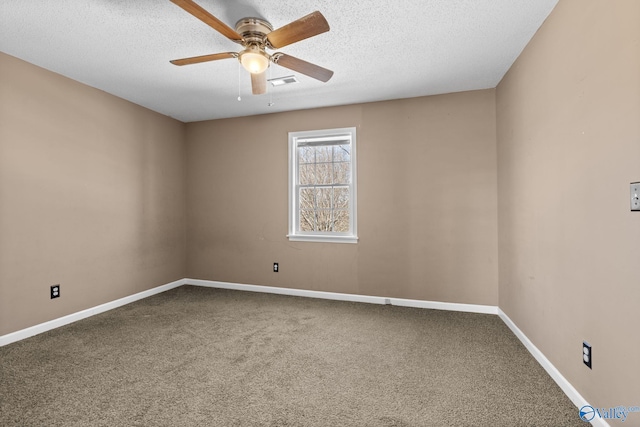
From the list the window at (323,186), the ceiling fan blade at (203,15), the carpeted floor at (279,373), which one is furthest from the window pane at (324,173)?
the ceiling fan blade at (203,15)

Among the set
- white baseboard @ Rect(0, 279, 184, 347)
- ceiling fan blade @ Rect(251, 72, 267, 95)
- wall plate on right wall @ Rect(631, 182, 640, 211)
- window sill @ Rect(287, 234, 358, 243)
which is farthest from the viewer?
window sill @ Rect(287, 234, 358, 243)

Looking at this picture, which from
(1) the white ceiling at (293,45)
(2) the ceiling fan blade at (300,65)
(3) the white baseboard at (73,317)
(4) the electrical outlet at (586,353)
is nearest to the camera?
(4) the electrical outlet at (586,353)

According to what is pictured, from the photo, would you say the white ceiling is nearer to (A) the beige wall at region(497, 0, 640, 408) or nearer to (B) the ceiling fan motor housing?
(B) the ceiling fan motor housing

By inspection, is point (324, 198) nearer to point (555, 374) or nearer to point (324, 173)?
point (324, 173)

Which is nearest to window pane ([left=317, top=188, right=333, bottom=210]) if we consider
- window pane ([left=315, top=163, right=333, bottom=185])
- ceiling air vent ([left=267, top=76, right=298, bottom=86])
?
window pane ([left=315, top=163, right=333, bottom=185])

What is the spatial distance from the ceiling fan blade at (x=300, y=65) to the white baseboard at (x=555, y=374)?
2631mm

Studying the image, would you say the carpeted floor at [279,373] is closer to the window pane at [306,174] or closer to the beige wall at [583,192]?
the beige wall at [583,192]

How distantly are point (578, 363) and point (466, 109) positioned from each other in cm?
276

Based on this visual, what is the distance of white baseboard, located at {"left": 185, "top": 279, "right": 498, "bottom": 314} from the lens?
145 inches

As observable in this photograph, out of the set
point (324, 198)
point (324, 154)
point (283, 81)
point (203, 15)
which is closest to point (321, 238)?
point (324, 198)

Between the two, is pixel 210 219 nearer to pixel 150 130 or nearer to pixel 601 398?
pixel 150 130

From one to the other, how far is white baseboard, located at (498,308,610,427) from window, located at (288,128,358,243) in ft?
6.57

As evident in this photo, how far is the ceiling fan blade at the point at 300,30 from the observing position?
1805 millimetres

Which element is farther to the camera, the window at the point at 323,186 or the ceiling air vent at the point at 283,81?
the window at the point at 323,186
